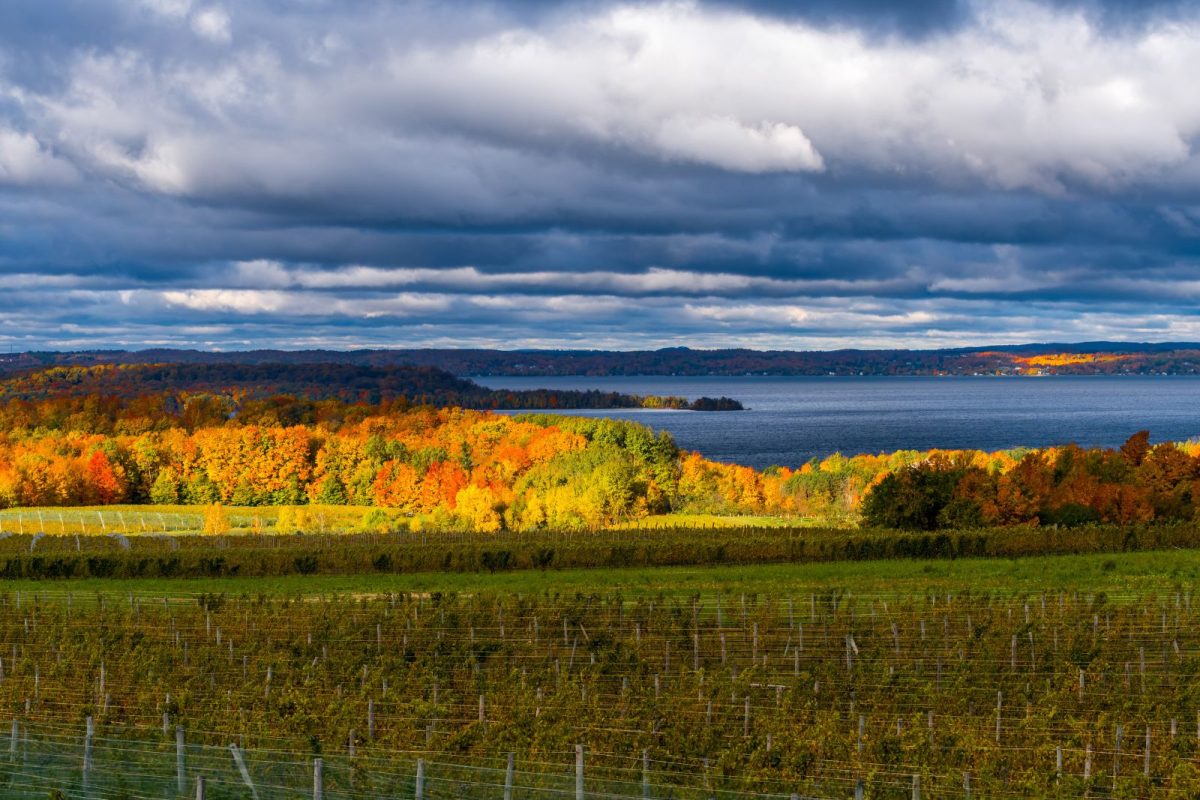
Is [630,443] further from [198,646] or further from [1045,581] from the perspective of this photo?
[198,646]

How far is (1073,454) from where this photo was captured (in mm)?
83250

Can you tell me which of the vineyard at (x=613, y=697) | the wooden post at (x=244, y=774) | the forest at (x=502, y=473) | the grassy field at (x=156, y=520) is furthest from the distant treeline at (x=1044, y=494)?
the wooden post at (x=244, y=774)

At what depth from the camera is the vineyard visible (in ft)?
63.3

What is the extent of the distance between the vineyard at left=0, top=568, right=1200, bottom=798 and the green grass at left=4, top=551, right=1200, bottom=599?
A: 6.07 metres

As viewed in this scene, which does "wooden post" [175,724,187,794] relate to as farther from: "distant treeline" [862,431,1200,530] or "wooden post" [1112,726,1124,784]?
"distant treeline" [862,431,1200,530]

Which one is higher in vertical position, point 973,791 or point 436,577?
point 973,791

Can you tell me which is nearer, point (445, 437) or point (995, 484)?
point (995, 484)

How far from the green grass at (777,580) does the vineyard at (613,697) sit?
607 cm

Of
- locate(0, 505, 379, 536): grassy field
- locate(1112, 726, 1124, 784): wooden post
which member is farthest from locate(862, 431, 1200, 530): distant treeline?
locate(1112, 726, 1124, 784): wooden post

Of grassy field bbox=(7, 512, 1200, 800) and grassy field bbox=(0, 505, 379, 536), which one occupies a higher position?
grassy field bbox=(7, 512, 1200, 800)

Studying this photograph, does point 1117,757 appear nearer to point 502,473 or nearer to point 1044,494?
point 1044,494

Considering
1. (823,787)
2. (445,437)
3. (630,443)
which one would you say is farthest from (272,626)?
(445,437)

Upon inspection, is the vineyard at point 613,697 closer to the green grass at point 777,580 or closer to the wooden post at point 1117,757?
the wooden post at point 1117,757

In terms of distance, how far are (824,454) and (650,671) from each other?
162555 mm
